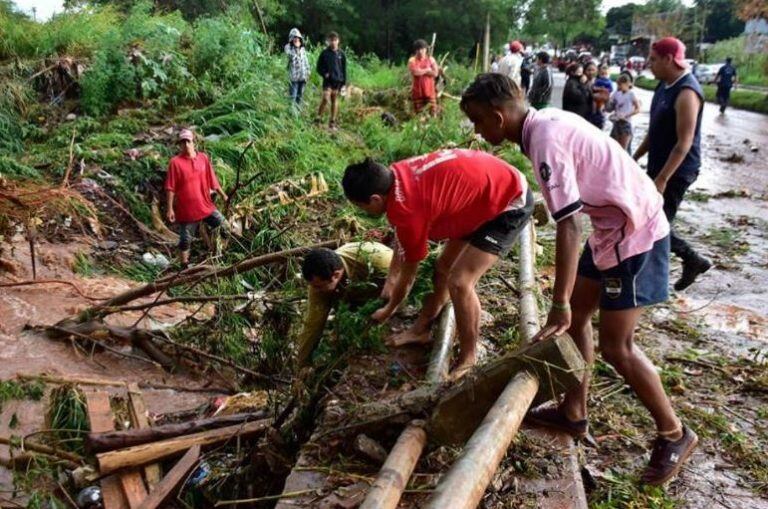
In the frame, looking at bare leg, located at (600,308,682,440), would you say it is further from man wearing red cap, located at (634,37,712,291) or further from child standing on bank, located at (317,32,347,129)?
child standing on bank, located at (317,32,347,129)

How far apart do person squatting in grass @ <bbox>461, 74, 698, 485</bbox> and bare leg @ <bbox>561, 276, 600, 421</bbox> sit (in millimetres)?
36

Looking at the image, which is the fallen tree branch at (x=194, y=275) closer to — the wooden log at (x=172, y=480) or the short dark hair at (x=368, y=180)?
the wooden log at (x=172, y=480)

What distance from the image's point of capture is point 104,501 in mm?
3461

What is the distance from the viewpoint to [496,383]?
2.60m

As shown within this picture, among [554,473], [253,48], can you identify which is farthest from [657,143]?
[253,48]

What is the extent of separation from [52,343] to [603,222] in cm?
488

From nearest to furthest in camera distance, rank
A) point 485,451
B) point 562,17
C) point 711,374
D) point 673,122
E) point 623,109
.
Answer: point 485,451 < point 711,374 < point 673,122 < point 623,109 < point 562,17

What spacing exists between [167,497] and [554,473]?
206 cm

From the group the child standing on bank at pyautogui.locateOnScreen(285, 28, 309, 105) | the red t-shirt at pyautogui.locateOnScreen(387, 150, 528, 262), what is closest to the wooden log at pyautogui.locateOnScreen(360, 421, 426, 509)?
the red t-shirt at pyautogui.locateOnScreen(387, 150, 528, 262)

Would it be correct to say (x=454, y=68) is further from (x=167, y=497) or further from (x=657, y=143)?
(x=167, y=497)

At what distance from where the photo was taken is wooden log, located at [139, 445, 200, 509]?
3.42 m

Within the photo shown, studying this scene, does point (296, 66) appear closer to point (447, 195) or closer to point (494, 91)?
point (447, 195)

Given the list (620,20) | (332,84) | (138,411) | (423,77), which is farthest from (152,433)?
(620,20)

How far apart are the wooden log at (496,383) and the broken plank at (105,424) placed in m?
→ 1.94
